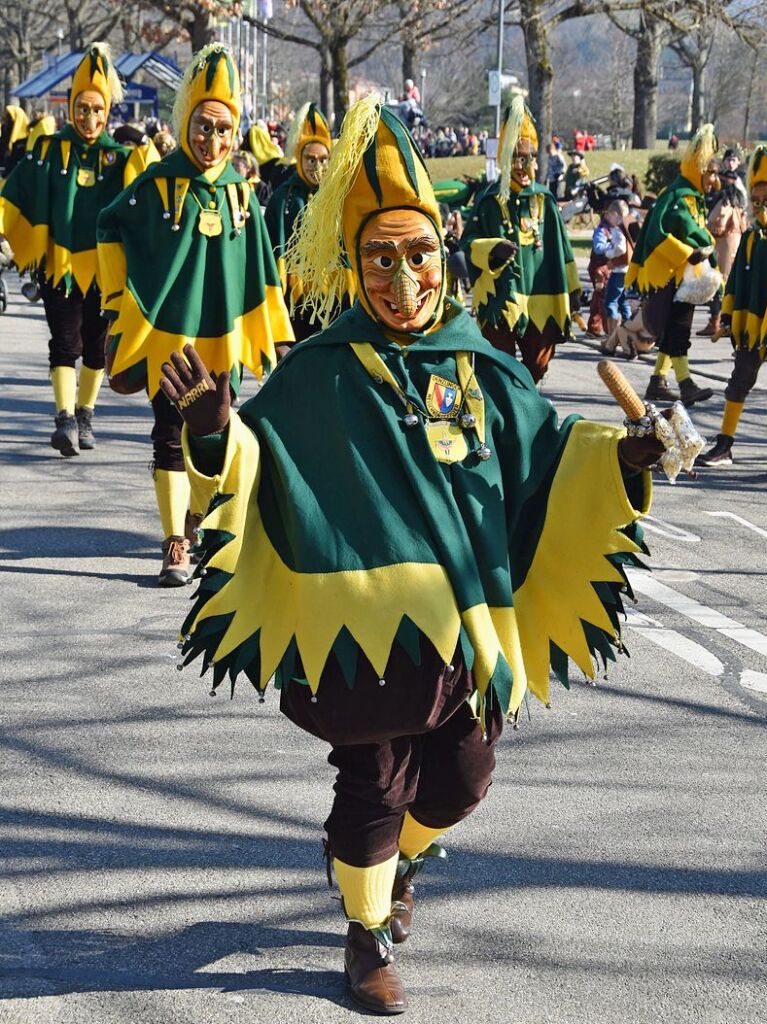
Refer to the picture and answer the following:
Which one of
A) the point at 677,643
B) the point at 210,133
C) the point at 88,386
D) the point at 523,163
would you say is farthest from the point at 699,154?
the point at 677,643

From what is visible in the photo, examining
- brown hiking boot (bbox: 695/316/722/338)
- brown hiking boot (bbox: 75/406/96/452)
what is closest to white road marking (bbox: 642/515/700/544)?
brown hiking boot (bbox: 75/406/96/452)

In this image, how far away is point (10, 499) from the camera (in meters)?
8.77

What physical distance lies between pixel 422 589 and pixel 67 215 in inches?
264

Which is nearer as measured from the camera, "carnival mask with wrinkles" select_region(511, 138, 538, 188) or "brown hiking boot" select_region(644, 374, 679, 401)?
"carnival mask with wrinkles" select_region(511, 138, 538, 188)

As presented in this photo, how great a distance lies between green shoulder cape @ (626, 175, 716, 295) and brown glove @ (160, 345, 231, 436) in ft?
31.2

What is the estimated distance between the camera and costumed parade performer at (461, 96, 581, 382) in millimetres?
9438

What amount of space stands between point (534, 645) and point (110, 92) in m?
6.40

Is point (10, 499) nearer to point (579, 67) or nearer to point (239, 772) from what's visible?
point (239, 772)

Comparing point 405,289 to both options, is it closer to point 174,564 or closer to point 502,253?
point 174,564

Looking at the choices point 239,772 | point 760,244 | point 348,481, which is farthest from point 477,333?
point 760,244

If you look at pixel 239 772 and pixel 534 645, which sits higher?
pixel 534 645

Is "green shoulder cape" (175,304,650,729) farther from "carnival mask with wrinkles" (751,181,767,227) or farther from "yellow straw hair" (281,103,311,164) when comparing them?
"carnival mask with wrinkles" (751,181,767,227)

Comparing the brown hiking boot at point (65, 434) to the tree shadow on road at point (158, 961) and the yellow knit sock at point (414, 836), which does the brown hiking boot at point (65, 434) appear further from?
the yellow knit sock at point (414, 836)

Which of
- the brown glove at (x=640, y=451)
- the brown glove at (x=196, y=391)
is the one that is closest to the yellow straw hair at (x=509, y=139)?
the brown glove at (x=640, y=451)
